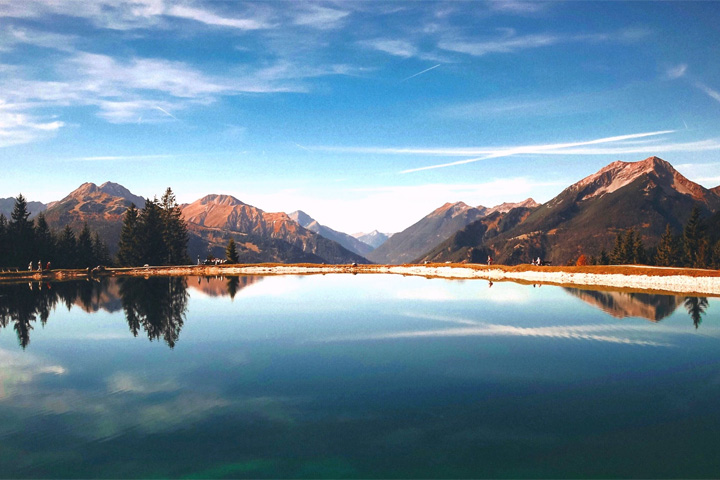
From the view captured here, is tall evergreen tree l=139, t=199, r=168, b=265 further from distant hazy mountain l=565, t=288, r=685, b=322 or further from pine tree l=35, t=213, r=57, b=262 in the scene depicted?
distant hazy mountain l=565, t=288, r=685, b=322

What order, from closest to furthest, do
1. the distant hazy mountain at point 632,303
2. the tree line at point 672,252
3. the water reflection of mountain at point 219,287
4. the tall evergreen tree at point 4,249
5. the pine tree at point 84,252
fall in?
the distant hazy mountain at point 632,303, the water reflection of mountain at point 219,287, the tall evergreen tree at point 4,249, the pine tree at point 84,252, the tree line at point 672,252

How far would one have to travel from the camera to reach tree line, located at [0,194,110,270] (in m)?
107

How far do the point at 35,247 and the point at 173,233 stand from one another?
31691mm

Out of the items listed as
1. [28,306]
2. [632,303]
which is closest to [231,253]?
[28,306]

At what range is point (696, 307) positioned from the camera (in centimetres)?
4012

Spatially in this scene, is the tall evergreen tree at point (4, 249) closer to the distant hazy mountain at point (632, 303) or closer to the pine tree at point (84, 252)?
the pine tree at point (84, 252)

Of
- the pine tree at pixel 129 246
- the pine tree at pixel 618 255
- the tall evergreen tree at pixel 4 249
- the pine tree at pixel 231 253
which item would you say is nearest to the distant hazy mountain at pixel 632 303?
the pine tree at pixel 231 253

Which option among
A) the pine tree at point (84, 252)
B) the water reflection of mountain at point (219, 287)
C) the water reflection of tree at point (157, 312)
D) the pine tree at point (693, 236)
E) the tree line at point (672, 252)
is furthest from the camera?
the pine tree at point (693, 236)

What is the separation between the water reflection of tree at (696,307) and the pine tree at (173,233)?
111629 mm

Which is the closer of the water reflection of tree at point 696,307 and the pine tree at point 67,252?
the water reflection of tree at point 696,307

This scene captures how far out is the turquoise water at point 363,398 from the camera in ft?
39.5

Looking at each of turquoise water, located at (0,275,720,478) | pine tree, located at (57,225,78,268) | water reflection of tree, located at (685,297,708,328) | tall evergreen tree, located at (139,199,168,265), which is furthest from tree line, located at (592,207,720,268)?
pine tree, located at (57,225,78,268)

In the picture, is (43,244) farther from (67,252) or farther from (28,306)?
(28,306)

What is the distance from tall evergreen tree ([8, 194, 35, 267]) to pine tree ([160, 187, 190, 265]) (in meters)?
30.2
